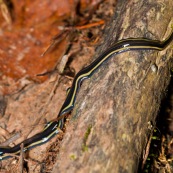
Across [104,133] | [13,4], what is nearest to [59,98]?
[104,133]

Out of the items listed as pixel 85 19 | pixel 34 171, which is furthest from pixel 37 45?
pixel 34 171

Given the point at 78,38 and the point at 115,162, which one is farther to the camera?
the point at 78,38

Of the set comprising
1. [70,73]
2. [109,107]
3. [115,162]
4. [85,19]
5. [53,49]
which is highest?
[85,19]

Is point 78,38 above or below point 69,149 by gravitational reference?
above

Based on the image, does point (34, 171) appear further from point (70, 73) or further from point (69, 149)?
point (70, 73)

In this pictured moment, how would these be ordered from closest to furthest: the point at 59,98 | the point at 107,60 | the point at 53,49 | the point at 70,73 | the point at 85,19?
1. the point at 107,60
2. the point at 59,98
3. the point at 70,73
4. the point at 53,49
5. the point at 85,19

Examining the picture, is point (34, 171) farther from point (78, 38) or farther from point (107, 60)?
point (78, 38)

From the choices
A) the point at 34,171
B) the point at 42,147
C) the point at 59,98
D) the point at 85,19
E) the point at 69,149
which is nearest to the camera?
the point at 69,149
